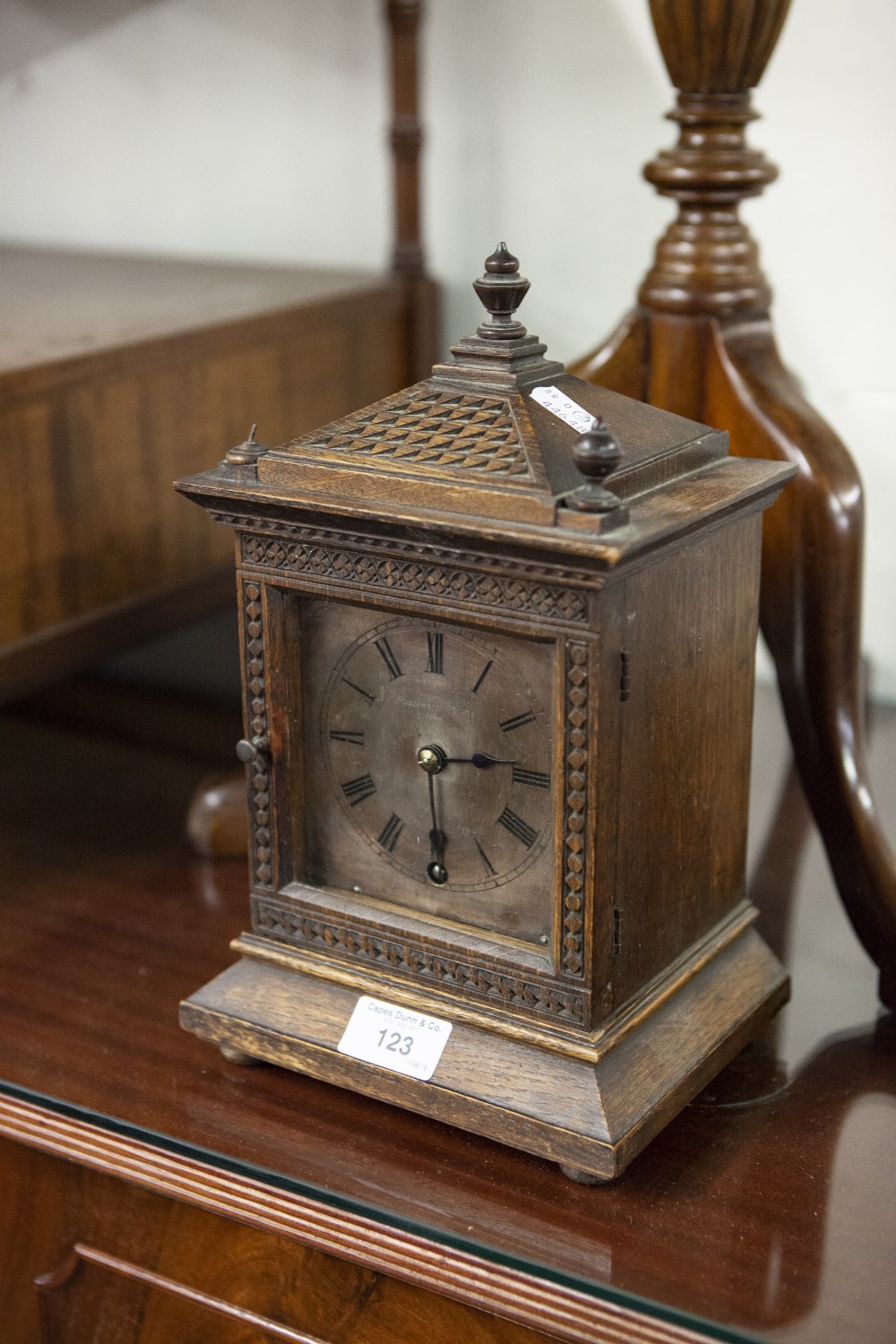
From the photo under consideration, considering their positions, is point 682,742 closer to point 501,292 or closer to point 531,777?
point 531,777

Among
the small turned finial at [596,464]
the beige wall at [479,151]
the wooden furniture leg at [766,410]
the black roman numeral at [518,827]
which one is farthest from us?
the beige wall at [479,151]

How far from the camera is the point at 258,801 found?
903 millimetres

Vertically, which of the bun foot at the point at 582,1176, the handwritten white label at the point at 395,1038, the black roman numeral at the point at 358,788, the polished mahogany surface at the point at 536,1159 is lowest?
the polished mahogany surface at the point at 536,1159

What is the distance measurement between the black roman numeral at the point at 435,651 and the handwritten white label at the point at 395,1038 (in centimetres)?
20

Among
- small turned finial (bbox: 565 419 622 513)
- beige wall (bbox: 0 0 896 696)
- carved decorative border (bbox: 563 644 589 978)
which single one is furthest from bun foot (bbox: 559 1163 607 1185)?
beige wall (bbox: 0 0 896 696)

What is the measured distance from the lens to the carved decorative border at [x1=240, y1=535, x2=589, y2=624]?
752 mm

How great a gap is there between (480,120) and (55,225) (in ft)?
1.83

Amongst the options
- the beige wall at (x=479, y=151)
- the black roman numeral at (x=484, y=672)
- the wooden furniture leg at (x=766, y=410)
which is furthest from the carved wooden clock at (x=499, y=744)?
the beige wall at (x=479, y=151)

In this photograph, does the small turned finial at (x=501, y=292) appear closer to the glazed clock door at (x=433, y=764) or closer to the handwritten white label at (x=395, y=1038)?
the glazed clock door at (x=433, y=764)

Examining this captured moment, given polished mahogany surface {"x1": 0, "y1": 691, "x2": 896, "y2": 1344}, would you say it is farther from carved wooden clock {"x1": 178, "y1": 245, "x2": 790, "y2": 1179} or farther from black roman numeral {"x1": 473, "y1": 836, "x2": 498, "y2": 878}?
black roman numeral {"x1": 473, "y1": 836, "x2": 498, "y2": 878}

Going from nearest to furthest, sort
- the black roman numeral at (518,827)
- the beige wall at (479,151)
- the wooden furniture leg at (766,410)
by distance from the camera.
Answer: the black roman numeral at (518,827) < the wooden furniture leg at (766,410) < the beige wall at (479,151)

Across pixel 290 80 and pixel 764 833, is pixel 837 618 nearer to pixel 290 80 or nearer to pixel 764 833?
pixel 764 833

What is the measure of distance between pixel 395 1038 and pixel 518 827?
0.14 m

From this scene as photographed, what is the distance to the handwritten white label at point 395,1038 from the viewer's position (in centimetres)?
85
